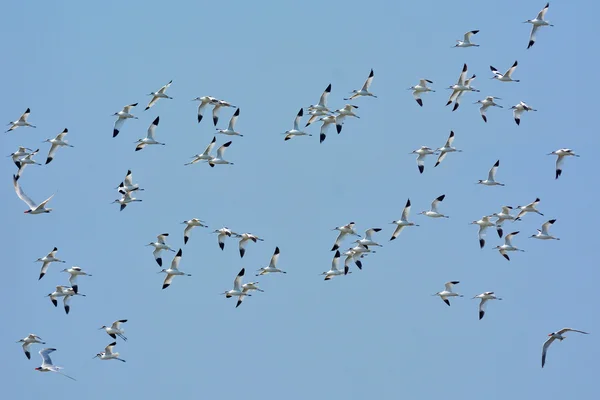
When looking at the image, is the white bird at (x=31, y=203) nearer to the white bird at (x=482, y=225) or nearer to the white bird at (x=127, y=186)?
the white bird at (x=127, y=186)

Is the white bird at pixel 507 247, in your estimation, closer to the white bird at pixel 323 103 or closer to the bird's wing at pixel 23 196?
the white bird at pixel 323 103

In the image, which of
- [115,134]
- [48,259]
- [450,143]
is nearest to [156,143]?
[115,134]

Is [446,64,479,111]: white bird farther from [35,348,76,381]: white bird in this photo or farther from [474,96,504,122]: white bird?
[35,348,76,381]: white bird

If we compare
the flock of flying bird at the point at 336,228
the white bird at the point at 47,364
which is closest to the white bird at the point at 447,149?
the flock of flying bird at the point at 336,228

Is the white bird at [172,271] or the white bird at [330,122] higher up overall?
the white bird at [330,122]

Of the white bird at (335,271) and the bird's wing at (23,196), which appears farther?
the white bird at (335,271)

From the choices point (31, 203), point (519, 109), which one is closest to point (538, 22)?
point (519, 109)

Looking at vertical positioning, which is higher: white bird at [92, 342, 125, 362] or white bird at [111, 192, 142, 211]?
white bird at [111, 192, 142, 211]

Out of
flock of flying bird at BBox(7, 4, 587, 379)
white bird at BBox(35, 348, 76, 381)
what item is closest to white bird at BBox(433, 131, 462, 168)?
flock of flying bird at BBox(7, 4, 587, 379)

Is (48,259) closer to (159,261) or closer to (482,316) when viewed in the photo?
(159,261)

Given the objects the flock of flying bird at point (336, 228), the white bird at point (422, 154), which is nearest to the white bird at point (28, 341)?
the flock of flying bird at point (336, 228)

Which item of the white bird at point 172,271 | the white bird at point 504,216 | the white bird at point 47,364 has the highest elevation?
the white bird at point 504,216

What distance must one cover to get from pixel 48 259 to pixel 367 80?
457 inches

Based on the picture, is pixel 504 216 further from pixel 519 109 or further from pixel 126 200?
pixel 126 200
